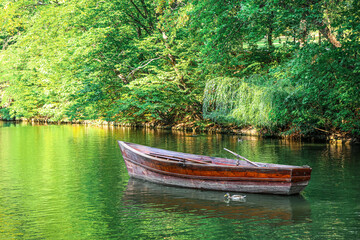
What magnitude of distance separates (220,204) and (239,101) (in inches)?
605

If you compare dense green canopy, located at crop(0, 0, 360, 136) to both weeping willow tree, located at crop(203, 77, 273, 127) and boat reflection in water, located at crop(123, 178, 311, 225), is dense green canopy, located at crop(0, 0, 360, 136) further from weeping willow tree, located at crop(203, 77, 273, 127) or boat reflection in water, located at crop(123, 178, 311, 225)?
boat reflection in water, located at crop(123, 178, 311, 225)

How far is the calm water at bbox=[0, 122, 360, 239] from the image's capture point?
29.3 ft

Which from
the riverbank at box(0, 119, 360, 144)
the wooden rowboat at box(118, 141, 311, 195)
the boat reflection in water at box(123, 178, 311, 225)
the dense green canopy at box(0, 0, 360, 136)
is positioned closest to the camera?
the boat reflection in water at box(123, 178, 311, 225)

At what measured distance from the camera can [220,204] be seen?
37.0 feet

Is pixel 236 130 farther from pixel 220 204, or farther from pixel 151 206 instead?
pixel 151 206

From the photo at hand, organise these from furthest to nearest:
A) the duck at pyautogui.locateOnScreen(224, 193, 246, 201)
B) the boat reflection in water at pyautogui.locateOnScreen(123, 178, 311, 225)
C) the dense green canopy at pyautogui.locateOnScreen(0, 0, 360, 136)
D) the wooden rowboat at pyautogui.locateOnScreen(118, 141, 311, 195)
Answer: the dense green canopy at pyautogui.locateOnScreen(0, 0, 360, 136) → the wooden rowboat at pyautogui.locateOnScreen(118, 141, 311, 195) → the duck at pyautogui.locateOnScreen(224, 193, 246, 201) → the boat reflection in water at pyautogui.locateOnScreen(123, 178, 311, 225)

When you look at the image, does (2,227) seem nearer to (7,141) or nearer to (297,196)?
(297,196)

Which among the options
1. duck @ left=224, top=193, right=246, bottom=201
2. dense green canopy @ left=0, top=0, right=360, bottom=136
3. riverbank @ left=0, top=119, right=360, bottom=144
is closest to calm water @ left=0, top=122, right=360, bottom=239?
duck @ left=224, top=193, right=246, bottom=201

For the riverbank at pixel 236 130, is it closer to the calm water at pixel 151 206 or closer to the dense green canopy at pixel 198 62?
the dense green canopy at pixel 198 62

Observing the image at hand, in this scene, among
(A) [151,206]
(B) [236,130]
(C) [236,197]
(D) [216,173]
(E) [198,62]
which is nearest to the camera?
(A) [151,206]

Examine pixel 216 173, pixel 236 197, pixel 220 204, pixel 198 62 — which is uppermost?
pixel 198 62

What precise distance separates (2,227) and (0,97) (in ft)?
152

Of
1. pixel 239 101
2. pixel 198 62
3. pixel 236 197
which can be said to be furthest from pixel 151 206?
pixel 198 62

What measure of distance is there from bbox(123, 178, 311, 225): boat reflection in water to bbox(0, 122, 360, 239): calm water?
0.02 meters
